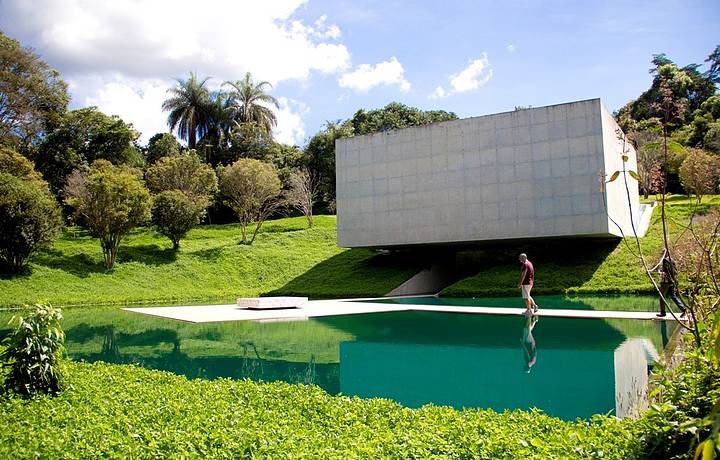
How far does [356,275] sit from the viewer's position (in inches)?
1048

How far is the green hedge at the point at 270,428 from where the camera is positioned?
3549 mm

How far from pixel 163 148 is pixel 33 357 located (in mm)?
39567

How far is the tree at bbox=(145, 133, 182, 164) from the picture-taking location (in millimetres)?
42812

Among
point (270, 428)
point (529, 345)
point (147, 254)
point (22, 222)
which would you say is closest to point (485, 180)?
point (529, 345)

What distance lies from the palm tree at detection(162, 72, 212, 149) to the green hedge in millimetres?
43077

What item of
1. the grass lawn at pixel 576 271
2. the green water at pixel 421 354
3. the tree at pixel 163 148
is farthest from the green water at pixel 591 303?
the tree at pixel 163 148

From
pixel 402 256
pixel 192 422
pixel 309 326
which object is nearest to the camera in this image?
pixel 192 422

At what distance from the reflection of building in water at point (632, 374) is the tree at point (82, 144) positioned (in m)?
35.2

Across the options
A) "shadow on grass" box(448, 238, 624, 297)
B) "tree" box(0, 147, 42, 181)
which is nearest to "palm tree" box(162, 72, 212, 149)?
"tree" box(0, 147, 42, 181)

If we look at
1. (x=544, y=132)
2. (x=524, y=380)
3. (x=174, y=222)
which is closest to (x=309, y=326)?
(x=524, y=380)

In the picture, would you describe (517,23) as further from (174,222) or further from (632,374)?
(174,222)

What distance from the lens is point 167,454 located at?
370cm

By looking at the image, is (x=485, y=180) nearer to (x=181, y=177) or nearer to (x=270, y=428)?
(x=181, y=177)

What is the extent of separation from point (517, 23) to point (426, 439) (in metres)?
7.42
